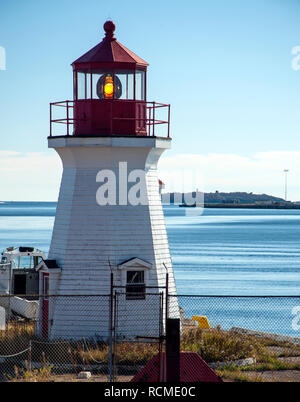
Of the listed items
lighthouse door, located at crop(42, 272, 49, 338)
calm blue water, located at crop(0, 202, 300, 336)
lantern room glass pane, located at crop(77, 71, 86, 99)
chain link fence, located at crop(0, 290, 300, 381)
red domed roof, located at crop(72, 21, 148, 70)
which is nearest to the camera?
chain link fence, located at crop(0, 290, 300, 381)

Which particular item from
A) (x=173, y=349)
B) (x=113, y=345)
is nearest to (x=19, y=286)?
(x=113, y=345)

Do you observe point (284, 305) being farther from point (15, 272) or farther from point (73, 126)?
point (73, 126)

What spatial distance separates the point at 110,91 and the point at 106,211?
2.85 m

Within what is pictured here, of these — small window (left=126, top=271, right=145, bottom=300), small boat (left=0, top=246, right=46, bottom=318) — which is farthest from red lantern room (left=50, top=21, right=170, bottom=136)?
small boat (left=0, top=246, right=46, bottom=318)

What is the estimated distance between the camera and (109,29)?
703 inches

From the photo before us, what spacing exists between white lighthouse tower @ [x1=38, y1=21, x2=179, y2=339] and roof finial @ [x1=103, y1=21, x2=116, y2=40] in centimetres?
2

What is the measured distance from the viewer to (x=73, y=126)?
1825 centimetres

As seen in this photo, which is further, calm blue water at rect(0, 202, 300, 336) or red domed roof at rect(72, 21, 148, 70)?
calm blue water at rect(0, 202, 300, 336)

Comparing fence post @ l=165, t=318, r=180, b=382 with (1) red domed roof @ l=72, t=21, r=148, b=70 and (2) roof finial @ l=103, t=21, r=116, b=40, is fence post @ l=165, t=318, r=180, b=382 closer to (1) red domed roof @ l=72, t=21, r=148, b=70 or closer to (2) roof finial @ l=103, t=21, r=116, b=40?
(1) red domed roof @ l=72, t=21, r=148, b=70

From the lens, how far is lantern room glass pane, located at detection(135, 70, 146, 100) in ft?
58.0

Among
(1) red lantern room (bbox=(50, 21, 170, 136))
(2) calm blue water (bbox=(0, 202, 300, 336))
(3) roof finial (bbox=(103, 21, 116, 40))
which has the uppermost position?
(3) roof finial (bbox=(103, 21, 116, 40))

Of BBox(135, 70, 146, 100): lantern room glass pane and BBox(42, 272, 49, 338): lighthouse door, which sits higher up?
BBox(135, 70, 146, 100): lantern room glass pane
